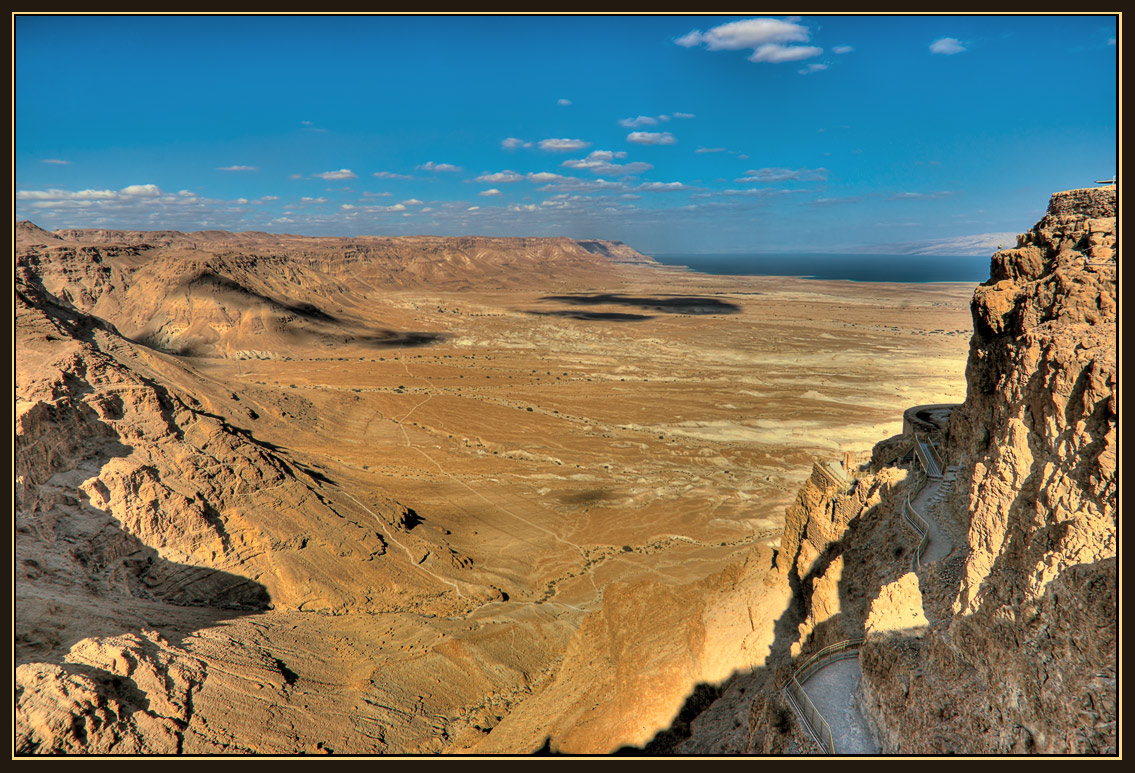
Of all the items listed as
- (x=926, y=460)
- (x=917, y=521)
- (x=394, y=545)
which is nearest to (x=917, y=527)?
(x=917, y=521)

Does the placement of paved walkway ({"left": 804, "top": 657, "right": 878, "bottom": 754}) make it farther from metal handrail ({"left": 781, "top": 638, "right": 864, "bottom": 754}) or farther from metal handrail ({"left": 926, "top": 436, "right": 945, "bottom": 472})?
metal handrail ({"left": 926, "top": 436, "right": 945, "bottom": 472})

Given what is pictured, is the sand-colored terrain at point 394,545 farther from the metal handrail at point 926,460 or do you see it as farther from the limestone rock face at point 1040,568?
the limestone rock face at point 1040,568

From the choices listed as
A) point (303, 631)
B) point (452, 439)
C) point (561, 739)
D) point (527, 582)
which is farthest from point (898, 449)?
point (452, 439)

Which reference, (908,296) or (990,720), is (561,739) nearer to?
(990,720)

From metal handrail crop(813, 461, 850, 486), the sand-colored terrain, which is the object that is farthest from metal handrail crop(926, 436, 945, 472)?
the sand-colored terrain

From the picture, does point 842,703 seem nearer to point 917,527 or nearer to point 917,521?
point 917,527

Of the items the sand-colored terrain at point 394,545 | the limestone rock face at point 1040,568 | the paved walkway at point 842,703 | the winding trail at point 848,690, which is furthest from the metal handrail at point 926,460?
the paved walkway at point 842,703
